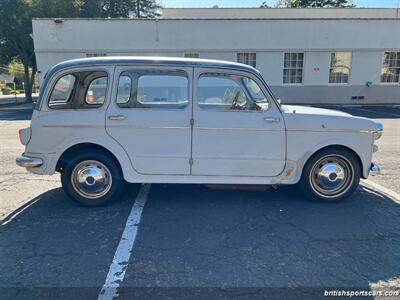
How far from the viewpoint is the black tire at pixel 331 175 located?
439 cm

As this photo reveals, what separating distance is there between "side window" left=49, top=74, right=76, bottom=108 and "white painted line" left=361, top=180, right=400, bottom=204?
16.3 feet

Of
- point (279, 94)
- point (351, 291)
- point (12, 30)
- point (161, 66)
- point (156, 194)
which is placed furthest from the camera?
point (12, 30)

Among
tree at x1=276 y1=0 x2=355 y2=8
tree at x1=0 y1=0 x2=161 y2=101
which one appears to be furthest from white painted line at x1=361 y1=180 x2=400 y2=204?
tree at x1=276 y1=0 x2=355 y2=8

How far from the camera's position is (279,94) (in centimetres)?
1950

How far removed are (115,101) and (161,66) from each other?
2.59 ft

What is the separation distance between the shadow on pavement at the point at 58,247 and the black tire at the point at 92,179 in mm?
154

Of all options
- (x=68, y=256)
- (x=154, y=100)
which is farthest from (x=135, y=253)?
(x=154, y=100)

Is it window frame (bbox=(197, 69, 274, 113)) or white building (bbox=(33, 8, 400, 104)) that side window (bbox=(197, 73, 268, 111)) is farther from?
white building (bbox=(33, 8, 400, 104))

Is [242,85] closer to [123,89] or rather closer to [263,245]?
[123,89]

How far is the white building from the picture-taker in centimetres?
1878

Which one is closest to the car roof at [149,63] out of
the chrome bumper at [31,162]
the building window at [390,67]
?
the chrome bumper at [31,162]

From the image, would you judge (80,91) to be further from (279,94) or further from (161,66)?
(279,94)

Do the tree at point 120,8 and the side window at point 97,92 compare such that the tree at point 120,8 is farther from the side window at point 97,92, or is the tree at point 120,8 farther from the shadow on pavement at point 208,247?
the shadow on pavement at point 208,247
